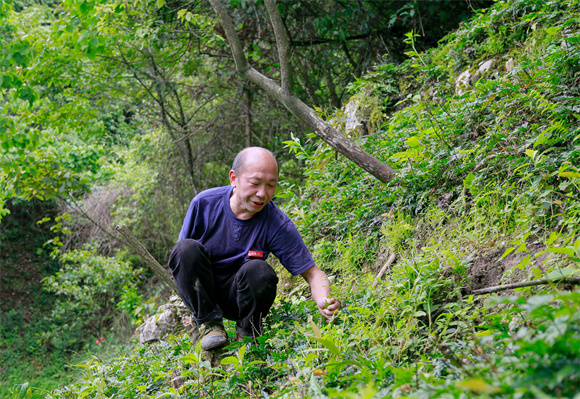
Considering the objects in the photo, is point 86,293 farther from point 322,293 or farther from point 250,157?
point 322,293

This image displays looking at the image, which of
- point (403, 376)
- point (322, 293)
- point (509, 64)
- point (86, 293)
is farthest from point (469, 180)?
point (86, 293)

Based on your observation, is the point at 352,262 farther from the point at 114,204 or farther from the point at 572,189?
the point at 114,204

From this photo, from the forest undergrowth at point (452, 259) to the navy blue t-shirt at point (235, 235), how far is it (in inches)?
15.6

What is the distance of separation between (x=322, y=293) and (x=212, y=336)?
0.69 m

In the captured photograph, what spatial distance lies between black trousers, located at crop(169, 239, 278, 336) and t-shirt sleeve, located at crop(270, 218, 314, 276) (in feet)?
0.63

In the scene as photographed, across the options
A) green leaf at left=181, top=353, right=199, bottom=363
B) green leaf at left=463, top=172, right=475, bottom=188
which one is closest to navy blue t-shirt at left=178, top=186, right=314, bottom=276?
green leaf at left=181, top=353, right=199, bottom=363

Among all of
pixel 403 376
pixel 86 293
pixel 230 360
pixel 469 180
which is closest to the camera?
pixel 403 376

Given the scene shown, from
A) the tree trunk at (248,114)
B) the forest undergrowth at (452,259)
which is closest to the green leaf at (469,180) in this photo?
the forest undergrowth at (452,259)

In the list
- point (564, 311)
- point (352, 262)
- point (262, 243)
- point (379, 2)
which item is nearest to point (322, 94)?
point (379, 2)

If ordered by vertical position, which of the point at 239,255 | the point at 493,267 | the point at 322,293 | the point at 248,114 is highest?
the point at 248,114

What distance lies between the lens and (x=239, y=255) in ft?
9.14

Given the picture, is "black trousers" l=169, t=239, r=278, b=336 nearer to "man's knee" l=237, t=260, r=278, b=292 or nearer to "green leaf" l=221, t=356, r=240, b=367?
"man's knee" l=237, t=260, r=278, b=292

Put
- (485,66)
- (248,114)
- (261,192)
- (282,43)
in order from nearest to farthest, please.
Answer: (261,192) < (282,43) < (485,66) < (248,114)

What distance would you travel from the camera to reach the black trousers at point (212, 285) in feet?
8.38
